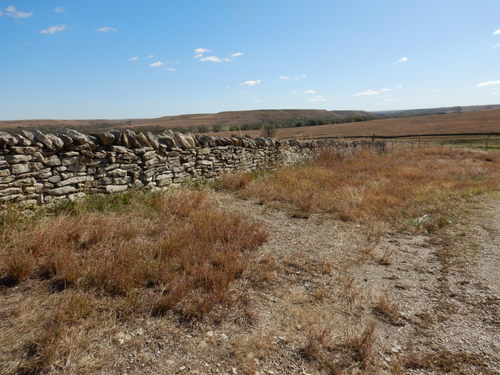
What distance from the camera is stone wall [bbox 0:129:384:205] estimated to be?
183 inches

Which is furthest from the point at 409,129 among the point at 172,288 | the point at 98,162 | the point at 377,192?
the point at 172,288

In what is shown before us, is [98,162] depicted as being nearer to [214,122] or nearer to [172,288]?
[172,288]

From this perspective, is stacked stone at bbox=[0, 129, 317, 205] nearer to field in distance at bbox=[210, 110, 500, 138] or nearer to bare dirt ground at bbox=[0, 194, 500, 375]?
bare dirt ground at bbox=[0, 194, 500, 375]

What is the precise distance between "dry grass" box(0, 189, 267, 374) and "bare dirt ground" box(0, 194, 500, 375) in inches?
5.1

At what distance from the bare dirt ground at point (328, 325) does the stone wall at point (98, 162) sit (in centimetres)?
236

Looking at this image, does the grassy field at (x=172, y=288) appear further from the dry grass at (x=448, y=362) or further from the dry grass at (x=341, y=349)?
the dry grass at (x=448, y=362)

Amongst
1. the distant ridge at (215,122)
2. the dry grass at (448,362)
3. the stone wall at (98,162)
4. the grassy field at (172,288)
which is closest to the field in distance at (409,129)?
the distant ridge at (215,122)

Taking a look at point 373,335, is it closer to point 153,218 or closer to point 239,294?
point 239,294

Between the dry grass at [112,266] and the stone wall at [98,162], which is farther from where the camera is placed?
the stone wall at [98,162]

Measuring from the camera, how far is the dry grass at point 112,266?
101 inches

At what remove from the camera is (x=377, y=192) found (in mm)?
7926

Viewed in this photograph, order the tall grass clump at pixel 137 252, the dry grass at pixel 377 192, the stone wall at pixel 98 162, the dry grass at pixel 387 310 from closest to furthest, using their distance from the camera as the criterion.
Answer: the dry grass at pixel 387 310 → the tall grass clump at pixel 137 252 → the stone wall at pixel 98 162 → the dry grass at pixel 377 192

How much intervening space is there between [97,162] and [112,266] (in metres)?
3.09

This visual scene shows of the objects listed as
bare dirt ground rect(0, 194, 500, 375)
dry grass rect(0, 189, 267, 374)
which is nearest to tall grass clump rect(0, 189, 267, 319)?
dry grass rect(0, 189, 267, 374)
